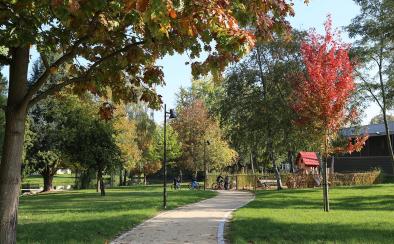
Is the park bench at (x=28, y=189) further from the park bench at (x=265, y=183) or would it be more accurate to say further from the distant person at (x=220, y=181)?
the park bench at (x=265, y=183)

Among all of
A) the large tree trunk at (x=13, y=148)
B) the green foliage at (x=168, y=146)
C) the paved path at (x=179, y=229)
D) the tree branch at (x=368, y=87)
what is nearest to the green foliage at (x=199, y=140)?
the green foliage at (x=168, y=146)

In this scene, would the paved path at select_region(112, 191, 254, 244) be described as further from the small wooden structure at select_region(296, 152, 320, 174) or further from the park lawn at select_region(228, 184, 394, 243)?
the small wooden structure at select_region(296, 152, 320, 174)

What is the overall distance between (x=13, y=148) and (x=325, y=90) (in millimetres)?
14120

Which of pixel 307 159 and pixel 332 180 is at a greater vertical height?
pixel 307 159

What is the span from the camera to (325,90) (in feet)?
61.5

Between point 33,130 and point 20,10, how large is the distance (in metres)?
37.5

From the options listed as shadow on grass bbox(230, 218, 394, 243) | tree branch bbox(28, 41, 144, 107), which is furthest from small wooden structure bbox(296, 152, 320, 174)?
tree branch bbox(28, 41, 144, 107)

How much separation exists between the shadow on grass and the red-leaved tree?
5383 millimetres

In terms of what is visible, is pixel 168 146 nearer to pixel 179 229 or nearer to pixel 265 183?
pixel 265 183

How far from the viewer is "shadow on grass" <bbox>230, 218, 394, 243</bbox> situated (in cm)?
1117

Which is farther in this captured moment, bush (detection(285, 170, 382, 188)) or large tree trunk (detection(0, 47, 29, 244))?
bush (detection(285, 170, 382, 188))

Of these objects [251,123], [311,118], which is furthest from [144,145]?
[311,118]

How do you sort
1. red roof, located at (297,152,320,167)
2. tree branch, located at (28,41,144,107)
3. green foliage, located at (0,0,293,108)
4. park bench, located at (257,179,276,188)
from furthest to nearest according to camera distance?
1. red roof, located at (297,152,320,167)
2. park bench, located at (257,179,276,188)
3. tree branch, located at (28,41,144,107)
4. green foliage, located at (0,0,293,108)

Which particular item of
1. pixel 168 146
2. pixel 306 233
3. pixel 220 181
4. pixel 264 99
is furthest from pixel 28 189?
pixel 306 233
